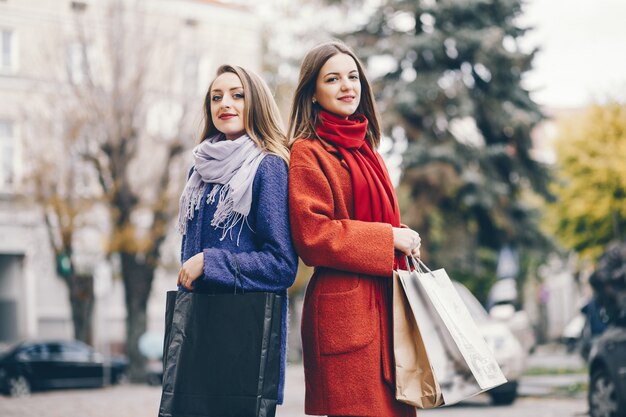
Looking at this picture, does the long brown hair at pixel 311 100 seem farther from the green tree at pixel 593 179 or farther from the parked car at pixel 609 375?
the green tree at pixel 593 179

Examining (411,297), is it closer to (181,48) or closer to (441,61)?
(441,61)

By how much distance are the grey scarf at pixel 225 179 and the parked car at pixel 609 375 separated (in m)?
6.11

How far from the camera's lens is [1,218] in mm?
29953

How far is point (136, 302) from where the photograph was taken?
81.2ft

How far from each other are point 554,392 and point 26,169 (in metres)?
15.8

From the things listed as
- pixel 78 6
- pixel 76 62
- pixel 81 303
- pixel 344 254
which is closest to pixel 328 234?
pixel 344 254

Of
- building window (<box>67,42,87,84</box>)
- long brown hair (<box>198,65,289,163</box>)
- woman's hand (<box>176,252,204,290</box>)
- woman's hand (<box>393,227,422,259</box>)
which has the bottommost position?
woman's hand (<box>176,252,204,290</box>)

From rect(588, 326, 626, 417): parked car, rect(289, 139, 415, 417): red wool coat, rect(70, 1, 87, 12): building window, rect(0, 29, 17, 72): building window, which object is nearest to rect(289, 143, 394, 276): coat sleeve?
rect(289, 139, 415, 417): red wool coat

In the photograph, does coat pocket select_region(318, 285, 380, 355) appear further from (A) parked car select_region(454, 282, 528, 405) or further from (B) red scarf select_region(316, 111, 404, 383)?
(A) parked car select_region(454, 282, 528, 405)

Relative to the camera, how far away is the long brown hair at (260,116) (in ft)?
12.8

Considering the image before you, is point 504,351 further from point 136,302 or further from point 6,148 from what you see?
point 6,148

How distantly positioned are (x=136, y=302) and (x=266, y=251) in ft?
71.1

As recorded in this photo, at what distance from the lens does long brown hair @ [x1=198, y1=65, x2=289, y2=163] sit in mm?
3891

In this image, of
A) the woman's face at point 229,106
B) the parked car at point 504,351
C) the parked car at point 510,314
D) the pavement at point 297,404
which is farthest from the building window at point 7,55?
the woman's face at point 229,106
